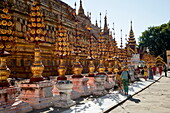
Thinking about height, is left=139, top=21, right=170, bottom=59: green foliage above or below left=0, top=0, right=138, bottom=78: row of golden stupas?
above

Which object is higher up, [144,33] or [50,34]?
[144,33]

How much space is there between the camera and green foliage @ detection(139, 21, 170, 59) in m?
65.3

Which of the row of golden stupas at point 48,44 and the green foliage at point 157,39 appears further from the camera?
the green foliage at point 157,39

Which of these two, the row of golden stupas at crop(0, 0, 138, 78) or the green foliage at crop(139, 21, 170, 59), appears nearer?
the row of golden stupas at crop(0, 0, 138, 78)

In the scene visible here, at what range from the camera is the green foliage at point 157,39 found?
6531 cm

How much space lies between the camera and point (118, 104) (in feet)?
30.5

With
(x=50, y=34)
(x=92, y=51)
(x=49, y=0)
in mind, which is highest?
(x=49, y=0)

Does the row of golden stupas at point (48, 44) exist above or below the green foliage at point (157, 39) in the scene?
below

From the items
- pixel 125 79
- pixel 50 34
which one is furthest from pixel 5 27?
pixel 50 34

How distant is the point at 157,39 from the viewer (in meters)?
66.8

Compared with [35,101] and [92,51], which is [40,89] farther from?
[92,51]

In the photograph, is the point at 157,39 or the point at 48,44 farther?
the point at 157,39

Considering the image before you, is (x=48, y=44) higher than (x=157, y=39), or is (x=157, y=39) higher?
(x=157, y=39)

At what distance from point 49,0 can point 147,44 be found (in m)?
51.9
